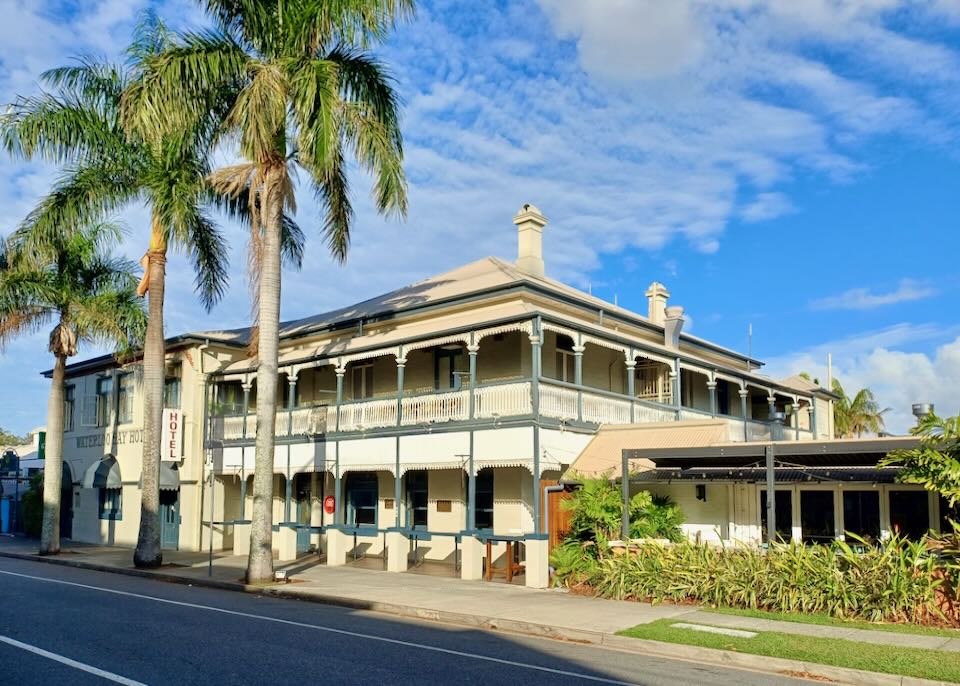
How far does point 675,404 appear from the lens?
78.8ft

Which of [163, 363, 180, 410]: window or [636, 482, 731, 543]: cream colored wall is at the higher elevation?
[163, 363, 180, 410]: window

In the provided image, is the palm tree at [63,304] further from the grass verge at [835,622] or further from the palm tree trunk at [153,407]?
the grass verge at [835,622]

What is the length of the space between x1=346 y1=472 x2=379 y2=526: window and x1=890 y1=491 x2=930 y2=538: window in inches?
581

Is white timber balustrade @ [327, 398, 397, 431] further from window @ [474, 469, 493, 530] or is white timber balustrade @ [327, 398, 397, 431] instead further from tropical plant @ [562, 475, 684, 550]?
tropical plant @ [562, 475, 684, 550]

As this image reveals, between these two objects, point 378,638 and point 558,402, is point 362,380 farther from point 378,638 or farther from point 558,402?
point 378,638

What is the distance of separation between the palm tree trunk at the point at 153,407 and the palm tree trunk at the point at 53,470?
578cm

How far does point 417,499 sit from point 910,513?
13444mm

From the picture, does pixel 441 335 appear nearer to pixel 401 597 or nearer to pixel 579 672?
pixel 401 597

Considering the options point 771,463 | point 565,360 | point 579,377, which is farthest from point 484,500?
point 771,463

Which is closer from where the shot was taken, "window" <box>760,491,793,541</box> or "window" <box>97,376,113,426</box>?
"window" <box>760,491,793,541</box>

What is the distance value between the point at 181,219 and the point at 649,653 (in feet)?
52.0

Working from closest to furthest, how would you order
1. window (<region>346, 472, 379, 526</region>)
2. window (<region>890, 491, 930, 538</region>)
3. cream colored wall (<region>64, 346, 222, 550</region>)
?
window (<region>890, 491, 930, 538</region>) → window (<region>346, 472, 379, 526</region>) → cream colored wall (<region>64, 346, 222, 550</region>)

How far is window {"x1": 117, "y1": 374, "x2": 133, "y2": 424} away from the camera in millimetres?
33344

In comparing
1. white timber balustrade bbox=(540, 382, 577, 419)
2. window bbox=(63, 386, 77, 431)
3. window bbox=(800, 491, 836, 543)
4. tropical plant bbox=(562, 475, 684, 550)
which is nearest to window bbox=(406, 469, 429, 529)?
white timber balustrade bbox=(540, 382, 577, 419)
